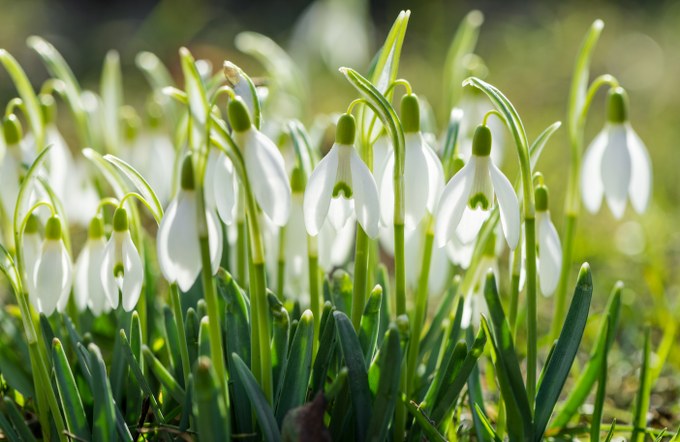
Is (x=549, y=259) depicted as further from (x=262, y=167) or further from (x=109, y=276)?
(x=109, y=276)

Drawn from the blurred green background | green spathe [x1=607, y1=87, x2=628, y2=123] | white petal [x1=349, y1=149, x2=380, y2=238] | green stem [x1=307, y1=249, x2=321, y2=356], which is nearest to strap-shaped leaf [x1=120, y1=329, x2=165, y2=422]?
green stem [x1=307, y1=249, x2=321, y2=356]

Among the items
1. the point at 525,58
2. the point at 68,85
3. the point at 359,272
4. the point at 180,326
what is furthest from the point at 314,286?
the point at 525,58

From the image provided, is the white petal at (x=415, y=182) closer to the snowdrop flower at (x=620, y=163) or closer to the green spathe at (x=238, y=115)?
the green spathe at (x=238, y=115)

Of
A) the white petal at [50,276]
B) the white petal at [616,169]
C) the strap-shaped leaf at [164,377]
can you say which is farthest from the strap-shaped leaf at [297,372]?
the white petal at [616,169]

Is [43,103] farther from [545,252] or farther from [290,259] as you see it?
[545,252]

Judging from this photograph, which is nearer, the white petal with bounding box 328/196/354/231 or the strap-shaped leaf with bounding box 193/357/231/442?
the strap-shaped leaf with bounding box 193/357/231/442

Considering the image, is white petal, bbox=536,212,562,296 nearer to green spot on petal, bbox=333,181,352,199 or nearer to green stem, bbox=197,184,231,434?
green spot on petal, bbox=333,181,352,199
